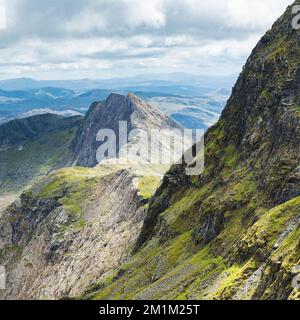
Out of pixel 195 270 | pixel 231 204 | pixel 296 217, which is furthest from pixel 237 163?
pixel 296 217

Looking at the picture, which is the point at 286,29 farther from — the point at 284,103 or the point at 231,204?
the point at 231,204

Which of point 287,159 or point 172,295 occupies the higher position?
point 287,159

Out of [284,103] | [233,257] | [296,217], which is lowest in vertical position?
[233,257]
